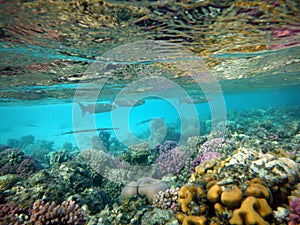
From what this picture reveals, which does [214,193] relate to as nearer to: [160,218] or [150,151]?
[160,218]

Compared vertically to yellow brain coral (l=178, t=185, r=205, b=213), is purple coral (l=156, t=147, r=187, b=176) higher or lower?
lower

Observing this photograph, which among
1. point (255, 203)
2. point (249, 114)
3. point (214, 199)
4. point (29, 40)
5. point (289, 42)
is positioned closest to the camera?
point (255, 203)

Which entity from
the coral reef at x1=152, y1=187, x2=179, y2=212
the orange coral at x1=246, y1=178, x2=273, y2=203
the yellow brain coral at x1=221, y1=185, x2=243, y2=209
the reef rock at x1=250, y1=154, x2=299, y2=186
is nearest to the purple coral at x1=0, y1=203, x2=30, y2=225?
the coral reef at x1=152, y1=187, x2=179, y2=212

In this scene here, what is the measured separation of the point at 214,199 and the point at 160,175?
5.88 meters

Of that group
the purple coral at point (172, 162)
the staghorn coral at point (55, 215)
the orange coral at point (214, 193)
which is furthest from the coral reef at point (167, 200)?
the purple coral at point (172, 162)

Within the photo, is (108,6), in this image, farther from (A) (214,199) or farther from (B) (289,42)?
(B) (289,42)

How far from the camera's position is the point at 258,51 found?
1220 cm

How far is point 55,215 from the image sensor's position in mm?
4867

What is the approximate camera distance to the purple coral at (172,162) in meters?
9.56

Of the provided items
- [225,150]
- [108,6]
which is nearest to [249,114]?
[225,150]

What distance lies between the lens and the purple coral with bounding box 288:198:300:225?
3.58 m

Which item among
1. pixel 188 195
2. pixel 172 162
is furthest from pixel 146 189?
pixel 172 162

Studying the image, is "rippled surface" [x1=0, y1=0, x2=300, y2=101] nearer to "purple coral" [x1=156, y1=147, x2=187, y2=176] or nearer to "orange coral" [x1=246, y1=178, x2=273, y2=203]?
"orange coral" [x1=246, y1=178, x2=273, y2=203]

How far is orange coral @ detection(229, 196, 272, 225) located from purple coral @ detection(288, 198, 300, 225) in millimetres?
415
